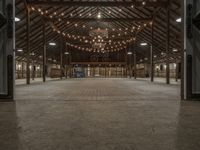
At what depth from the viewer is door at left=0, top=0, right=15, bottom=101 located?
704cm

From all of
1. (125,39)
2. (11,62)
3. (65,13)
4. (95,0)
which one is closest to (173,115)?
(11,62)

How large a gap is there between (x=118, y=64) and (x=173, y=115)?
4111cm

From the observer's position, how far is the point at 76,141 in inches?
119

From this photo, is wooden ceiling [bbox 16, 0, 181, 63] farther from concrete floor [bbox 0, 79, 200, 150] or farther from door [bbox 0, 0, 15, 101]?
concrete floor [bbox 0, 79, 200, 150]

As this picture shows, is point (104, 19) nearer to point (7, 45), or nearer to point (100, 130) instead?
point (7, 45)

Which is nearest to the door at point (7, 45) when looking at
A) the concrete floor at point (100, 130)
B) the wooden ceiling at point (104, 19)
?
the concrete floor at point (100, 130)

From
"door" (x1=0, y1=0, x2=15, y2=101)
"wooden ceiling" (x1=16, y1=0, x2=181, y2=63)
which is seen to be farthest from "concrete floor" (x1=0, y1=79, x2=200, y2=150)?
"wooden ceiling" (x1=16, y1=0, x2=181, y2=63)

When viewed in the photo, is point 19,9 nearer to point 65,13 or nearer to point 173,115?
point 65,13

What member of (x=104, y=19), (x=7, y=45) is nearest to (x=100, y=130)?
(x=7, y=45)

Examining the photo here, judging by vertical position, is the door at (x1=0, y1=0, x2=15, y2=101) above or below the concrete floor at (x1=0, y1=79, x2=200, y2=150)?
above

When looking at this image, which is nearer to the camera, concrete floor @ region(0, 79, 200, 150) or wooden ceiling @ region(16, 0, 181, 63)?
concrete floor @ region(0, 79, 200, 150)

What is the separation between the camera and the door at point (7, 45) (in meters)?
7.04

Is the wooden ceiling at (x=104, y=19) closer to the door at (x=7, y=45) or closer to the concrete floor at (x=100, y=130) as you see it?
the door at (x=7, y=45)

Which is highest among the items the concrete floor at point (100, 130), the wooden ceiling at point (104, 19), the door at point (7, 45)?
the wooden ceiling at point (104, 19)
